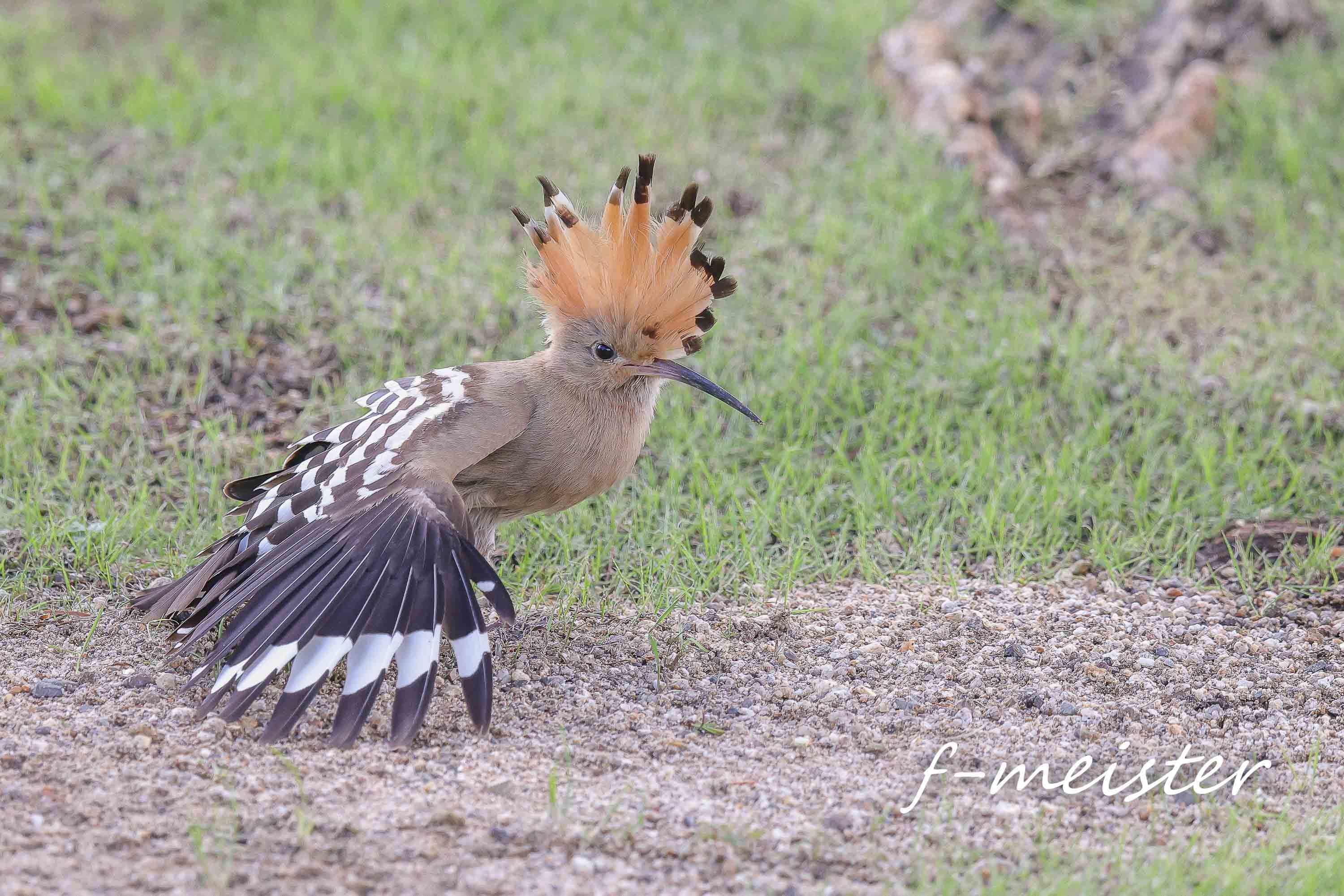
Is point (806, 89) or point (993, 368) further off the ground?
point (806, 89)

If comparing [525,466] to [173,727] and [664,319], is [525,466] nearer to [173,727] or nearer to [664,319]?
[664,319]

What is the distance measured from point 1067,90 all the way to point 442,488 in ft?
15.1

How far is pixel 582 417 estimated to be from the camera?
3643 millimetres

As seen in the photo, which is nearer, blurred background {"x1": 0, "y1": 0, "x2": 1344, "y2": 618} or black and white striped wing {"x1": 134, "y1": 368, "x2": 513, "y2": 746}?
black and white striped wing {"x1": 134, "y1": 368, "x2": 513, "y2": 746}

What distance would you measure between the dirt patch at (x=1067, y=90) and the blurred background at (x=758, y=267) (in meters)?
0.02

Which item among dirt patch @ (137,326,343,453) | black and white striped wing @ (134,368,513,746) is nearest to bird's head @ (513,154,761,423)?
black and white striped wing @ (134,368,513,746)

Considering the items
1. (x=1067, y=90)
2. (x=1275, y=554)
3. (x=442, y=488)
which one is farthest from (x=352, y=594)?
(x=1067, y=90)

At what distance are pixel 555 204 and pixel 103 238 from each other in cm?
261

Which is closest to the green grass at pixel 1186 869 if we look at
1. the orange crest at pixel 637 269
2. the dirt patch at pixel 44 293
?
the orange crest at pixel 637 269

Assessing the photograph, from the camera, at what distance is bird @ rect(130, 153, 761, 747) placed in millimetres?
2980

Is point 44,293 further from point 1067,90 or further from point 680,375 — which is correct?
point 1067,90

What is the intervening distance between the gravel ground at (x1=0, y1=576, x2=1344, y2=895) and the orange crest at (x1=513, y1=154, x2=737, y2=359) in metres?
0.78

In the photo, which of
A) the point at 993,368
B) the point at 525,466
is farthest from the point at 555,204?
the point at 993,368

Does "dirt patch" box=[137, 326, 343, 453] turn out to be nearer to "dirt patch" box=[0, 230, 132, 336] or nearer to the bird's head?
"dirt patch" box=[0, 230, 132, 336]
